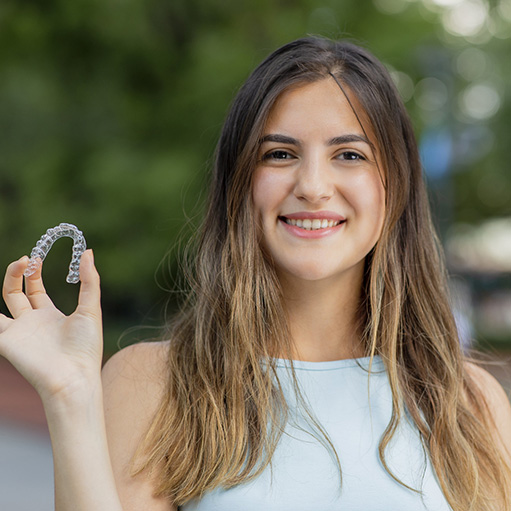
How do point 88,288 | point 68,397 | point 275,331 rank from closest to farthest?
point 68,397 < point 88,288 < point 275,331

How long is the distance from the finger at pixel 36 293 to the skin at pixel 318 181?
2.08 ft

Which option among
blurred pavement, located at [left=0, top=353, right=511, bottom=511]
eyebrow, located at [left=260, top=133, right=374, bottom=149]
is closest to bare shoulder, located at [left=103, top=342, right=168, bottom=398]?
eyebrow, located at [left=260, top=133, right=374, bottom=149]

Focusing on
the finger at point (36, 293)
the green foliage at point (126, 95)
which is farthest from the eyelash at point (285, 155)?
the green foliage at point (126, 95)

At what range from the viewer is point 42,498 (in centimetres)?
622

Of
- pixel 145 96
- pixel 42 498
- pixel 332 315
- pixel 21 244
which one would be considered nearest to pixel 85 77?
pixel 145 96

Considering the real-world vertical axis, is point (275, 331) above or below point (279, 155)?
below

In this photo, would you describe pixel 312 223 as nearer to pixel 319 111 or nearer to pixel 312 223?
pixel 312 223

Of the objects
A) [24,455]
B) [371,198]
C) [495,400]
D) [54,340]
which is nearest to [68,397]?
[54,340]

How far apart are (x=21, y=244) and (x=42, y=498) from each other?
20.7 feet

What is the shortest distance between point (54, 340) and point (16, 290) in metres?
0.19

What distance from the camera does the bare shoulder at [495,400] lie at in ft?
7.77

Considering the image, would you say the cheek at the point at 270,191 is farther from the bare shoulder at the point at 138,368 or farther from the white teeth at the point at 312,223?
the bare shoulder at the point at 138,368

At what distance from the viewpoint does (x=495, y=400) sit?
242 cm

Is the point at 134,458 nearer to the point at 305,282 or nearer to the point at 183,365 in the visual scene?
the point at 183,365
